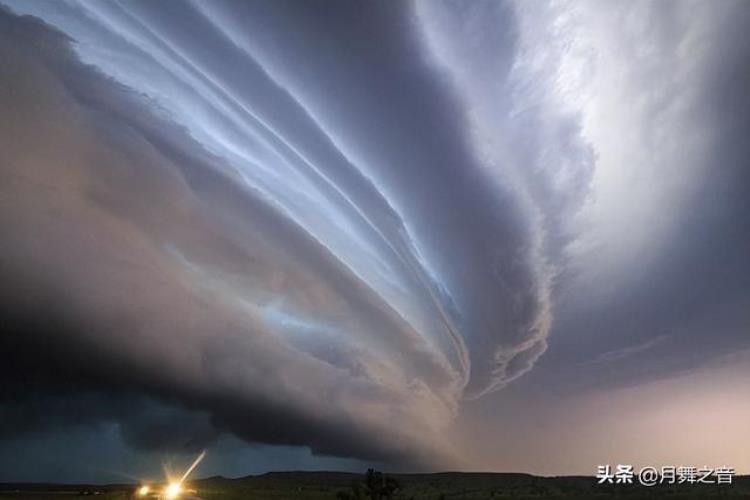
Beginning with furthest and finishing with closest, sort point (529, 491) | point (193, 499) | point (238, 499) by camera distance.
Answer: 1. point (529, 491)
2. point (238, 499)
3. point (193, 499)

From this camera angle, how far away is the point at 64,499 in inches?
3883

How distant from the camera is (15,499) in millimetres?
86750

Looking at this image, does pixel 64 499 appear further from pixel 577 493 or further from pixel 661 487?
pixel 661 487

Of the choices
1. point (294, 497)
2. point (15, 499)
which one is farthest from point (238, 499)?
point (15, 499)

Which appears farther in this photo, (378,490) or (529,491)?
(529,491)

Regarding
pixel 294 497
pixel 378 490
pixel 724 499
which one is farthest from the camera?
pixel 294 497

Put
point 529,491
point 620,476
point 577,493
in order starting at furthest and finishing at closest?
point 529,491 → point 577,493 → point 620,476

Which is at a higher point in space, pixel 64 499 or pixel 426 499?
pixel 426 499

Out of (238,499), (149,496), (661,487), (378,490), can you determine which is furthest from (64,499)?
(661,487)

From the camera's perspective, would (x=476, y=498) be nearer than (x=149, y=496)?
No

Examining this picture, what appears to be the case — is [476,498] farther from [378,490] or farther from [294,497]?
[378,490]

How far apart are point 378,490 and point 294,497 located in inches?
2023

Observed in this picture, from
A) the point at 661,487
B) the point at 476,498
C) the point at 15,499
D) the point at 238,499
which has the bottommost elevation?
the point at 15,499

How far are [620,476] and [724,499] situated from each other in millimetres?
67743
